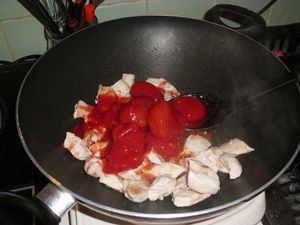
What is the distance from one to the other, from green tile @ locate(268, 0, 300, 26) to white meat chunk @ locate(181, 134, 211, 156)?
656 millimetres

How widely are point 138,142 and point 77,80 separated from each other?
9.8 inches

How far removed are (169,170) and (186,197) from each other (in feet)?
0.31

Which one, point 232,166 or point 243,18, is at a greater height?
point 243,18

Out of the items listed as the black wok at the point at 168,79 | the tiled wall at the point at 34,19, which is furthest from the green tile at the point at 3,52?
the black wok at the point at 168,79

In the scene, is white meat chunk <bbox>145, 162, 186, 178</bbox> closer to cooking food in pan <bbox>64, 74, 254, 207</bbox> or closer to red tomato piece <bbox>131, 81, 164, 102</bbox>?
cooking food in pan <bbox>64, 74, 254, 207</bbox>

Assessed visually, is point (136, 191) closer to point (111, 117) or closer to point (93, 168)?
point (93, 168)

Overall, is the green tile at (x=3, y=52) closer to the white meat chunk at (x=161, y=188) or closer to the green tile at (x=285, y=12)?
the white meat chunk at (x=161, y=188)

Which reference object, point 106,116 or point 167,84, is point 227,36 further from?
point 106,116

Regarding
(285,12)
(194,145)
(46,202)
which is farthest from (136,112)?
(285,12)

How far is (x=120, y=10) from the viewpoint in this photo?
989mm

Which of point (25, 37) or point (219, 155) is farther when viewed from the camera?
point (25, 37)

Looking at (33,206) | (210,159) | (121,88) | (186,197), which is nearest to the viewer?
(33,206)

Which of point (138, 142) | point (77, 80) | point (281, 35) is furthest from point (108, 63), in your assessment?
point (281, 35)

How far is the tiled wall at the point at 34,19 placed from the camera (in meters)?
0.90
